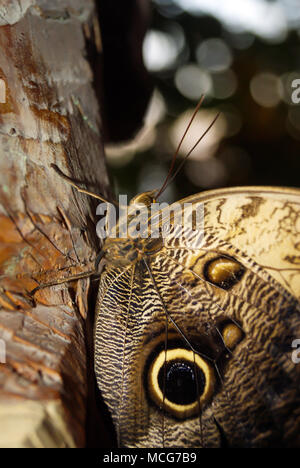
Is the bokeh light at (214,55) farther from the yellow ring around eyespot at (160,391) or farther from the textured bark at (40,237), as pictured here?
the yellow ring around eyespot at (160,391)

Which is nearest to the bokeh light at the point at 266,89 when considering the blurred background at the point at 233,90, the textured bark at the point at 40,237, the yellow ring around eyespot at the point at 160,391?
the blurred background at the point at 233,90

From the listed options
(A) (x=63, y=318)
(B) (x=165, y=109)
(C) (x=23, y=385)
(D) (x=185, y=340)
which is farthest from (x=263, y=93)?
(C) (x=23, y=385)

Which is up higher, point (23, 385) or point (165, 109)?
point (165, 109)

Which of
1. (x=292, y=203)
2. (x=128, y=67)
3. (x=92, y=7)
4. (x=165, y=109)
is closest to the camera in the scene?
(x=292, y=203)

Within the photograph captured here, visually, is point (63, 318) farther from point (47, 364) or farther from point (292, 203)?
point (292, 203)

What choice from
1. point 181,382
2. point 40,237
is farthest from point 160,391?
point 40,237

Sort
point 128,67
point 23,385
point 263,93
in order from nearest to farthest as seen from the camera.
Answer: point 23,385 → point 128,67 → point 263,93

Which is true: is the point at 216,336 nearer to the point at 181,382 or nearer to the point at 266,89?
the point at 181,382
